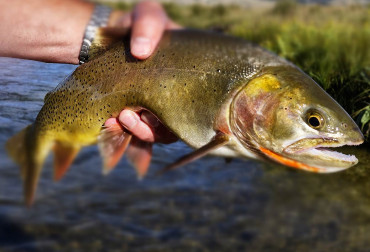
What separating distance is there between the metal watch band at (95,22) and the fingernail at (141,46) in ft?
0.74

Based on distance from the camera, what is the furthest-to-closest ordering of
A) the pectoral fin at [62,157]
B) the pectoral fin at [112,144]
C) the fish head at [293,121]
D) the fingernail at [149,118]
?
the fingernail at [149,118] < the pectoral fin at [112,144] < the pectoral fin at [62,157] < the fish head at [293,121]

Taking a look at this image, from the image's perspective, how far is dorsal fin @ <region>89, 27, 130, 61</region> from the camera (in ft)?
7.87

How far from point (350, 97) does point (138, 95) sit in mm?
3092

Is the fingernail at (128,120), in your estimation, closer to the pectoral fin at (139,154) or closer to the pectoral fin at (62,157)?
the pectoral fin at (139,154)

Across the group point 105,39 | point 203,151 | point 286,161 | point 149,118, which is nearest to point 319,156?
point 286,161

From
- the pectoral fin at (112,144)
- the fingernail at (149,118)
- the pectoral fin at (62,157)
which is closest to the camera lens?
the pectoral fin at (62,157)

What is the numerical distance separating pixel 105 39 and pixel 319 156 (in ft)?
4.29

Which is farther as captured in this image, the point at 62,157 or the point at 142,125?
the point at 142,125

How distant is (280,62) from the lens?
240cm

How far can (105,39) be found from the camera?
99.7 inches

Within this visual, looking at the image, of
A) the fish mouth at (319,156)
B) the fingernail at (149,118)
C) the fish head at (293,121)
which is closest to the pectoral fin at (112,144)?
the fingernail at (149,118)

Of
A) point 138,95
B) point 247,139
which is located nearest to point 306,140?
point 247,139

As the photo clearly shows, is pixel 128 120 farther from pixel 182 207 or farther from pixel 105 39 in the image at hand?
pixel 182 207

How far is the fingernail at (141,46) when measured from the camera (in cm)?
222
